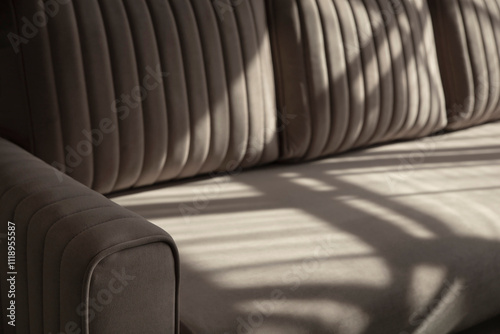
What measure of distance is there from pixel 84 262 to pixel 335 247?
599 millimetres

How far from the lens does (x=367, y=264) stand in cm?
138

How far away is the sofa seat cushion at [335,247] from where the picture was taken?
1.25 metres

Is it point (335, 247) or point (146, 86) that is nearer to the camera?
point (335, 247)

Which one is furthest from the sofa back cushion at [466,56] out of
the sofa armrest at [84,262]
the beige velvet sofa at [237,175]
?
the sofa armrest at [84,262]

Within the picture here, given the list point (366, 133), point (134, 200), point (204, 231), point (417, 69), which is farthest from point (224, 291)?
point (417, 69)

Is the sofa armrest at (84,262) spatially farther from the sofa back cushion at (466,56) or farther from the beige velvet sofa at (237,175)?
the sofa back cushion at (466,56)

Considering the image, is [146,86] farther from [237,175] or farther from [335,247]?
[335,247]

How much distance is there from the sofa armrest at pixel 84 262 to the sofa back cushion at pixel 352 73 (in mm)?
837

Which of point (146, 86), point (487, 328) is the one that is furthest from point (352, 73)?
point (487, 328)

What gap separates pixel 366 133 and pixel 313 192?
0.39 meters

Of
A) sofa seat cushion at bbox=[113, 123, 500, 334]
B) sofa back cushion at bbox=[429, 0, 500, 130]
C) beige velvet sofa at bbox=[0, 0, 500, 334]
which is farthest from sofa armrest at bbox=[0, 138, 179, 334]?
sofa back cushion at bbox=[429, 0, 500, 130]

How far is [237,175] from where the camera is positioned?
1828 mm

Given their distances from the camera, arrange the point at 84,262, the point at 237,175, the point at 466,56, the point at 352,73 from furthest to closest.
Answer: the point at 466,56
the point at 352,73
the point at 237,175
the point at 84,262

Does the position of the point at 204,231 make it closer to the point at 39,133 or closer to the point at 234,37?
the point at 39,133
